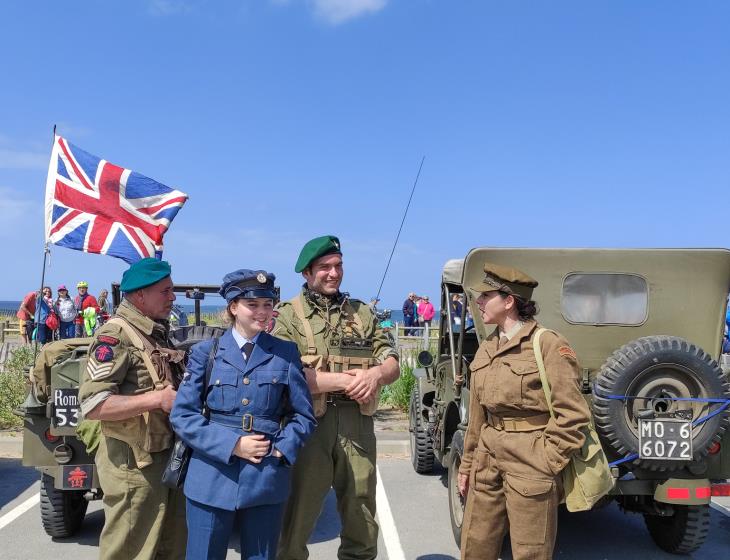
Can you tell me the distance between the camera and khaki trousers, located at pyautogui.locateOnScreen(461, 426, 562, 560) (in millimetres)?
2877

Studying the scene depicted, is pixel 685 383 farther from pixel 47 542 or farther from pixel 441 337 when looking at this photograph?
pixel 47 542

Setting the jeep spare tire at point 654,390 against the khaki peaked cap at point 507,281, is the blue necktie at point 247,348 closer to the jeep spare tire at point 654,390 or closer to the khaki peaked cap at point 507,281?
the khaki peaked cap at point 507,281

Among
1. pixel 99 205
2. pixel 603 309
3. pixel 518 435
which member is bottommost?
pixel 518 435

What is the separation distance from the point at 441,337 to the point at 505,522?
117 inches

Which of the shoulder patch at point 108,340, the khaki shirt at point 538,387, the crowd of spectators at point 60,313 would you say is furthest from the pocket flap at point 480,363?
the crowd of spectators at point 60,313

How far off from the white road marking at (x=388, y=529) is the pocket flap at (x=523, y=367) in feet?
6.75

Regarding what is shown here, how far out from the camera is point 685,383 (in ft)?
12.8

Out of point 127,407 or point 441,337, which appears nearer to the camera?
point 127,407

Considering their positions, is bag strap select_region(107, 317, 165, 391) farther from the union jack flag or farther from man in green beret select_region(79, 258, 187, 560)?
the union jack flag

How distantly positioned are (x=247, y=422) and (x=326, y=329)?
0.78 m

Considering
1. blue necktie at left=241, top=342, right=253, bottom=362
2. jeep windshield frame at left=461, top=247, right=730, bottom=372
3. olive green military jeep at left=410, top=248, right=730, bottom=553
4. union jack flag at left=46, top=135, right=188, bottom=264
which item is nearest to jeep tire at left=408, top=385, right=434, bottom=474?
olive green military jeep at left=410, top=248, right=730, bottom=553

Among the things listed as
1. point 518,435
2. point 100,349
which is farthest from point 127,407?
point 518,435

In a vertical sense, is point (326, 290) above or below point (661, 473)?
above

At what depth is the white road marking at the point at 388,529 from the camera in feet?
14.5
